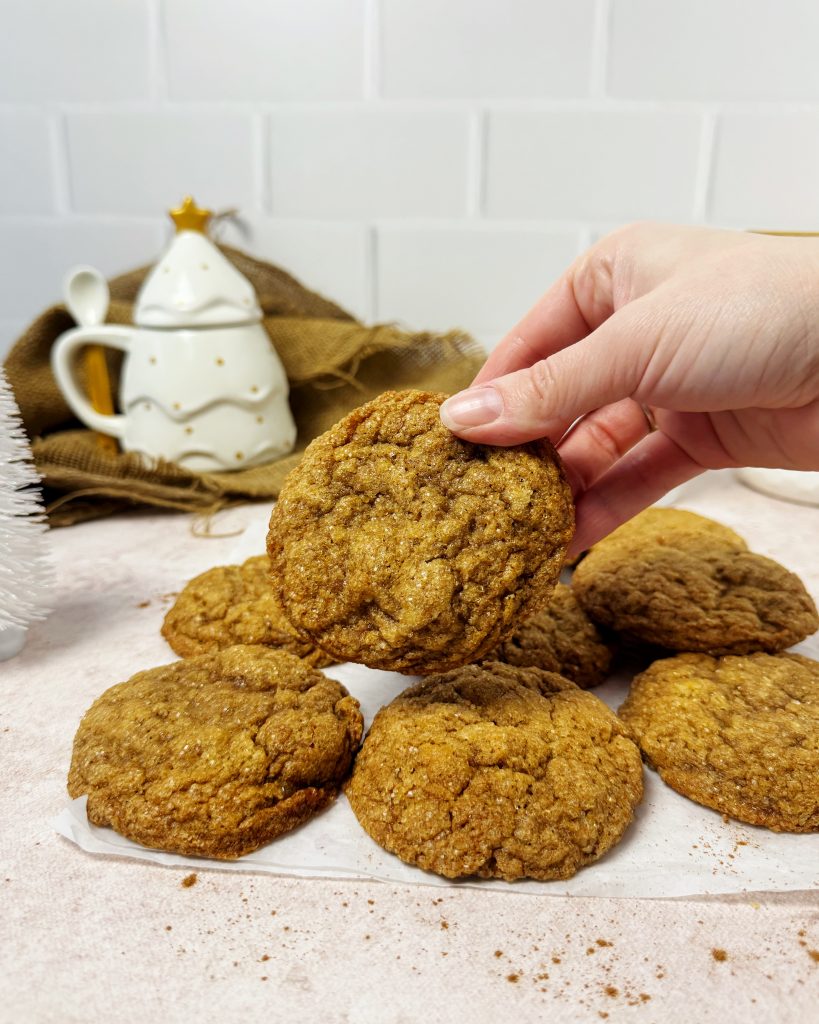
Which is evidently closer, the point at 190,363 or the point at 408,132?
the point at 190,363

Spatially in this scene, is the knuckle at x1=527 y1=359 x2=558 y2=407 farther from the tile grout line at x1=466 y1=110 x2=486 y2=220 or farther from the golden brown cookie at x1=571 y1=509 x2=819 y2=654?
the tile grout line at x1=466 y1=110 x2=486 y2=220

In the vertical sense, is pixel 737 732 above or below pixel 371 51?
below

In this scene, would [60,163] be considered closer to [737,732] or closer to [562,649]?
[562,649]

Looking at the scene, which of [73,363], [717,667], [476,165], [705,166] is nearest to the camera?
[717,667]

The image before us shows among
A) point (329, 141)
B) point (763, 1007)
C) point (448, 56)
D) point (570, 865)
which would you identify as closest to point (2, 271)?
point (329, 141)

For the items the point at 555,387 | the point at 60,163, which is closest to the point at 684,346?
the point at 555,387

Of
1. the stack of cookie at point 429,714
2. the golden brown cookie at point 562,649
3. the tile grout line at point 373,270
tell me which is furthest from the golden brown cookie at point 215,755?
the tile grout line at point 373,270

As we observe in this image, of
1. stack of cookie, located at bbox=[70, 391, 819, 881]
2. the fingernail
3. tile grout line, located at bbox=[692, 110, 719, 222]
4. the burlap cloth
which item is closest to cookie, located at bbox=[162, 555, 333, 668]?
stack of cookie, located at bbox=[70, 391, 819, 881]

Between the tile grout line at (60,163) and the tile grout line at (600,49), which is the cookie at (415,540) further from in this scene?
the tile grout line at (60,163)
